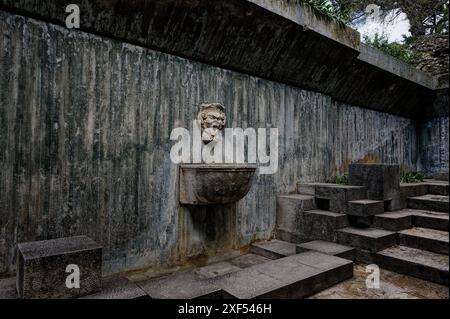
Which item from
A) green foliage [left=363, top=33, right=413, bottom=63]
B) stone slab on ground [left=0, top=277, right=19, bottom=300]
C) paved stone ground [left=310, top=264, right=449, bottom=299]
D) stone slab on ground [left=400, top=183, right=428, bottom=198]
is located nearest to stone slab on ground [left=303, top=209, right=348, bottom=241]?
paved stone ground [left=310, top=264, right=449, bottom=299]

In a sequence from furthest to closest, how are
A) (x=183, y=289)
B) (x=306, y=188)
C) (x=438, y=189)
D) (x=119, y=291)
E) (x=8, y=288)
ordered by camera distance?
1. (x=306, y=188)
2. (x=438, y=189)
3. (x=183, y=289)
4. (x=119, y=291)
5. (x=8, y=288)

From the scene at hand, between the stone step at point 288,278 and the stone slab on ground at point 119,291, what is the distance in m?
0.79

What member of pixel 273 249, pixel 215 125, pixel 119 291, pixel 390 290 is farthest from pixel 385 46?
pixel 119 291

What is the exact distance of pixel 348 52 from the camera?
5.70 meters

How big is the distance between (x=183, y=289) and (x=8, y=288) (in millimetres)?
1569

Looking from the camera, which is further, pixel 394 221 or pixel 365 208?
pixel 365 208

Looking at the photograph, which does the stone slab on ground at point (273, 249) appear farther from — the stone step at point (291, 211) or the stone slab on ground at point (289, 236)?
the stone step at point (291, 211)

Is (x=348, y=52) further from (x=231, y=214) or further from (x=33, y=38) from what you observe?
(x=33, y=38)

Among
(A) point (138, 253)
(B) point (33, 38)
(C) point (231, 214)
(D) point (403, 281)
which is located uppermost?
(B) point (33, 38)

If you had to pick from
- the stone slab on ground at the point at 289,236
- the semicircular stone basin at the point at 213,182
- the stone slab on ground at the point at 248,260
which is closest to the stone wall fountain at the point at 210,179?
the semicircular stone basin at the point at 213,182

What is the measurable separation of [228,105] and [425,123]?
292 inches

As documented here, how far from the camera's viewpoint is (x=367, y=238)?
3939mm

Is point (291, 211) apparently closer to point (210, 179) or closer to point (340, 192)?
point (340, 192)
